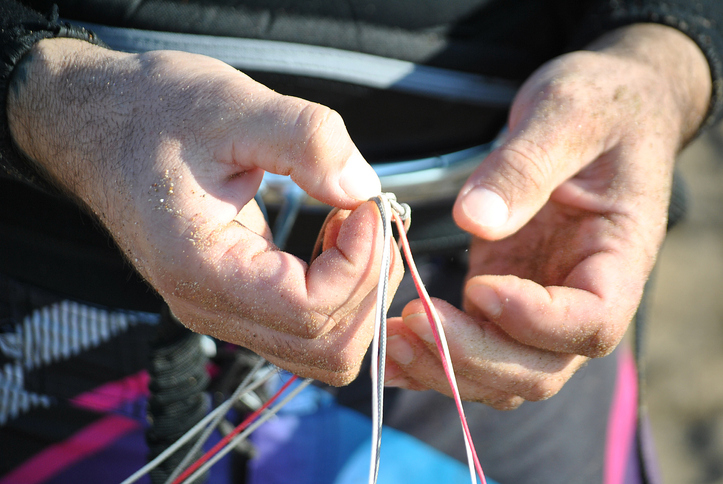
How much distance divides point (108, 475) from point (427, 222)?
784 millimetres

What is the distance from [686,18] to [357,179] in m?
0.79

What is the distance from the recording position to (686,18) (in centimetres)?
97

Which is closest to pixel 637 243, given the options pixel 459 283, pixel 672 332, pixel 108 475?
pixel 459 283

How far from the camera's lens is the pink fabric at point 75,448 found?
0.99m

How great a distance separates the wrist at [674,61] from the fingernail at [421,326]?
0.60 meters

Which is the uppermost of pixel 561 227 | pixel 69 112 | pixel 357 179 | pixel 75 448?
pixel 69 112

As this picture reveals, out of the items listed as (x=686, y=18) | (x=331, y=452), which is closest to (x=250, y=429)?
(x=331, y=452)

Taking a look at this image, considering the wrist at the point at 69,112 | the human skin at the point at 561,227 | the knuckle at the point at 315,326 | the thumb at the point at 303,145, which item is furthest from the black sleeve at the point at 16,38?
the human skin at the point at 561,227

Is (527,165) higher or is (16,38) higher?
(16,38)

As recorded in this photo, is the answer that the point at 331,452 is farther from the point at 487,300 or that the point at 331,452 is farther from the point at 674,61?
the point at 674,61

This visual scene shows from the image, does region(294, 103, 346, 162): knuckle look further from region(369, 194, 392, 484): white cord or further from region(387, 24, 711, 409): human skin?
region(387, 24, 711, 409): human skin

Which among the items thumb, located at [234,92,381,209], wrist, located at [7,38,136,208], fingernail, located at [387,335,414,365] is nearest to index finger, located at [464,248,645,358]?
fingernail, located at [387,335,414,365]

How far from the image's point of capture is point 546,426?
115cm

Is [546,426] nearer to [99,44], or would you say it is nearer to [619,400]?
[619,400]
